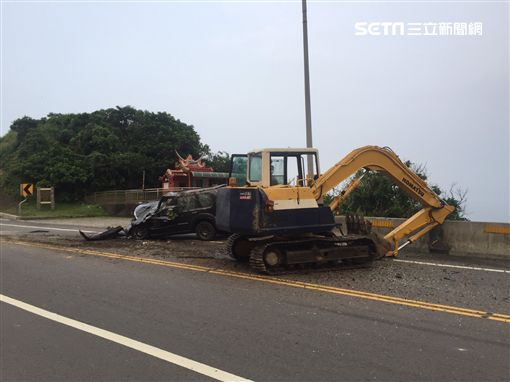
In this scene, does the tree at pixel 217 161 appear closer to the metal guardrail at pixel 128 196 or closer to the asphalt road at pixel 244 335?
the metal guardrail at pixel 128 196

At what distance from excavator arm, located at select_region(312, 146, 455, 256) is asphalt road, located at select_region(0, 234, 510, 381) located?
3.28 m

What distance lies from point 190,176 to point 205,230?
23554 millimetres

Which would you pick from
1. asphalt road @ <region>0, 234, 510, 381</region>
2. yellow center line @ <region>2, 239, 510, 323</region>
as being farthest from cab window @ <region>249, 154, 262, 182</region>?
asphalt road @ <region>0, 234, 510, 381</region>

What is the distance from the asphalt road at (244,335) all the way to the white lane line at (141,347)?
8cm

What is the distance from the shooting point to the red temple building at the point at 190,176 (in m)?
39.5

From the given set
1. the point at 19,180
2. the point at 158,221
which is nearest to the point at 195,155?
the point at 19,180

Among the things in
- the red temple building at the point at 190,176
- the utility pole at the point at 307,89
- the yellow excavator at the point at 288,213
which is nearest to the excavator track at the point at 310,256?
the yellow excavator at the point at 288,213

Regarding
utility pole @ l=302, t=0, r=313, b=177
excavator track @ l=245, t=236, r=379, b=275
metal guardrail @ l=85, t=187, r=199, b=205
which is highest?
utility pole @ l=302, t=0, r=313, b=177

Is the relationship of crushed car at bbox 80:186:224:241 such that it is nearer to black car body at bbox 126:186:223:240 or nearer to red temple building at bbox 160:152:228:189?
black car body at bbox 126:186:223:240

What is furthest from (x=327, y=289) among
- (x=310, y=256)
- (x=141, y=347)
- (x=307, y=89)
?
(x=307, y=89)

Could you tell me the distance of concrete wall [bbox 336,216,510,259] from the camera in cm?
1184

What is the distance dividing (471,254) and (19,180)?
146ft

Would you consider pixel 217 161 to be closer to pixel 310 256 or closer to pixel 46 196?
pixel 46 196

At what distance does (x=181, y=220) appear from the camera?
1692cm
